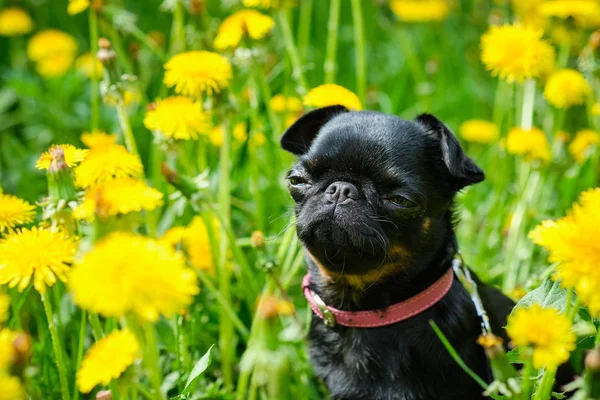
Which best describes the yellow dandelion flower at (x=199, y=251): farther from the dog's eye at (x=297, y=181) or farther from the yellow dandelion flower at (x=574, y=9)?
the yellow dandelion flower at (x=574, y=9)

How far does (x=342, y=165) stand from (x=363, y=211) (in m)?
0.18

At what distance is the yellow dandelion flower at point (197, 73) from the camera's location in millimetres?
2457

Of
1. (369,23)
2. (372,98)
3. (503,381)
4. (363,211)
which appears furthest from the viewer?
(369,23)

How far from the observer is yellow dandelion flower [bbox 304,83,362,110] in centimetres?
260

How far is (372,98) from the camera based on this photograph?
4.38 m

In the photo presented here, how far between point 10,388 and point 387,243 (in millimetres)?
1122

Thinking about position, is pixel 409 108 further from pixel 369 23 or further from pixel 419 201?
pixel 419 201

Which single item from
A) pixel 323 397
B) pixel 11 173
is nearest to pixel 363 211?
pixel 323 397

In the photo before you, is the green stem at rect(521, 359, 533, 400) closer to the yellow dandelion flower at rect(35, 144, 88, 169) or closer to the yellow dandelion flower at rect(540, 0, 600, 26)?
the yellow dandelion flower at rect(35, 144, 88, 169)

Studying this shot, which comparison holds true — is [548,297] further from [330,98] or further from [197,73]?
[197,73]

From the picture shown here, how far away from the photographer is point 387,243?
203cm

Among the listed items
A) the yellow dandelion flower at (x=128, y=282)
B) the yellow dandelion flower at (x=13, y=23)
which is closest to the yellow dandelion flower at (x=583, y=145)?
the yellow dandelion flower at (x=128, y=282)

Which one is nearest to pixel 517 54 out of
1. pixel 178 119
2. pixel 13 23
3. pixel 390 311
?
pixel 390 311

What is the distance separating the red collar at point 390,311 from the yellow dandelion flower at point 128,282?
3.69 ft
